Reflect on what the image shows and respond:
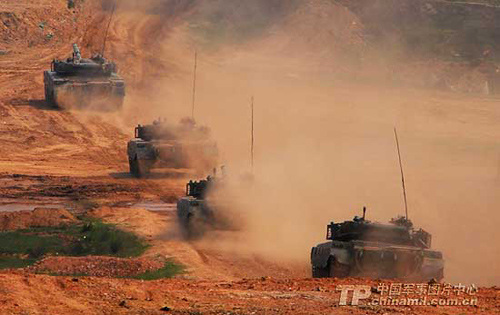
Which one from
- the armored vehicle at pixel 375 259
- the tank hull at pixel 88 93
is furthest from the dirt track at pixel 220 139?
the armored vehicle at pixel 375 259

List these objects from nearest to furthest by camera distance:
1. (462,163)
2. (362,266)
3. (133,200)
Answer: (362,266)
(133,200)
(462,163)

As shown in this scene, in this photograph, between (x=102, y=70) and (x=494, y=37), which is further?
(x=494, y=37)

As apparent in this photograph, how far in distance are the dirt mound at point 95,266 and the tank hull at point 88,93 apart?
2459cm

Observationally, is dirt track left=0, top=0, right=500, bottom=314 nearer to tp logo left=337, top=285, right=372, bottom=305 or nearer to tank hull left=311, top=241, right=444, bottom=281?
tp logo left=337, top=285, right=372, bottom=305

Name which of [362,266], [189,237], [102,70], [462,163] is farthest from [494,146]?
[362,266]

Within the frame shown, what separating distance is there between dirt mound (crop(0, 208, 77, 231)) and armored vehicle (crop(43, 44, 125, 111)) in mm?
19035

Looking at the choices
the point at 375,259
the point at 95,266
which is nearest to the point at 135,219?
the point at 95,266

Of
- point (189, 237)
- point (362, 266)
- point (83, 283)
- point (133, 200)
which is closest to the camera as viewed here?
point (83, 283)

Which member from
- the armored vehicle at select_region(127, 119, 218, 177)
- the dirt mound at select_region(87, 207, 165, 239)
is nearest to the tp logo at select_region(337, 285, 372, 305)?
the dirt mound at select_region(87, 207, 165, 239)

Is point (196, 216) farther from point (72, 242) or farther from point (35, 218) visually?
point (35, 218)

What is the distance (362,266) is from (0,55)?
1763 inches

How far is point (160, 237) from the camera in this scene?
2642 centimetres

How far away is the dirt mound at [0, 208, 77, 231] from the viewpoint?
27.2 m

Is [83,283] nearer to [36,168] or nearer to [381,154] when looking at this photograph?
[36,168]
